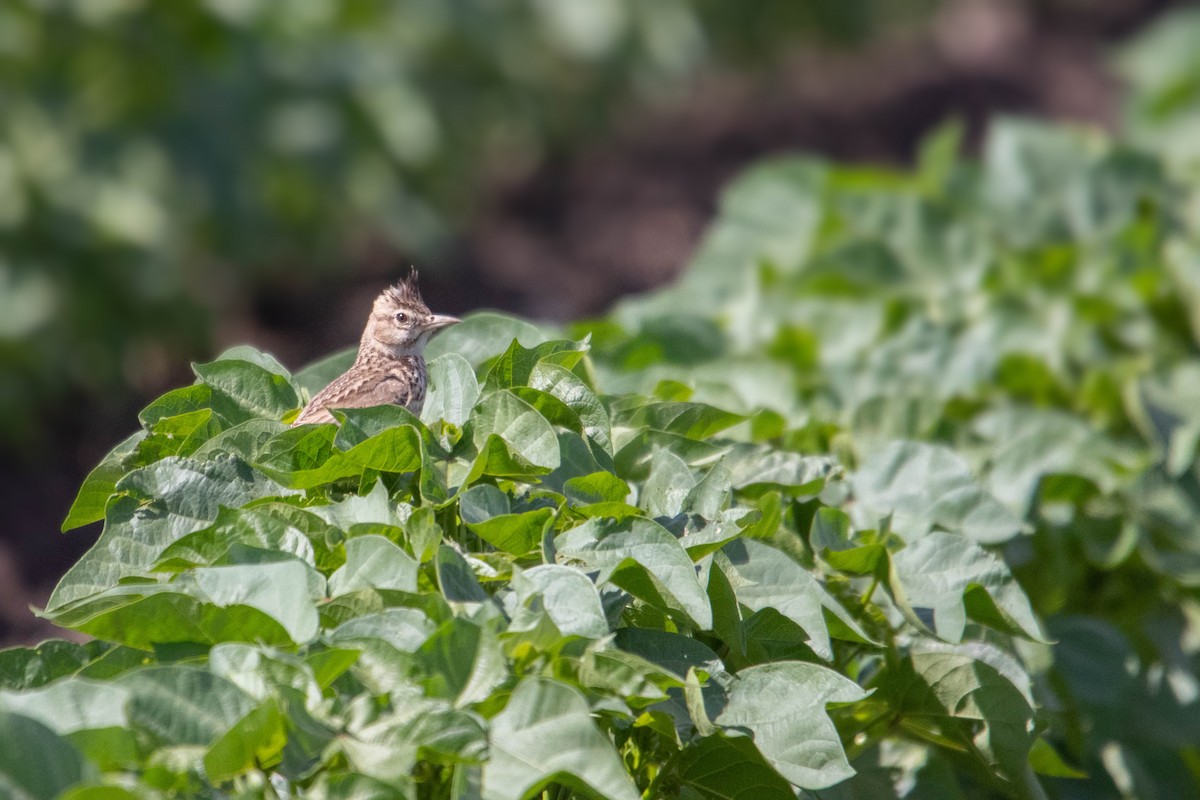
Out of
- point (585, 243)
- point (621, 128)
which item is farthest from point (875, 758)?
point (621, 128)

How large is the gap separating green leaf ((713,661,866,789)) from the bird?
985 millimetres

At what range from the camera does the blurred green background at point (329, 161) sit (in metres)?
5.06

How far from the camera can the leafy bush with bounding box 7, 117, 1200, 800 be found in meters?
1.46

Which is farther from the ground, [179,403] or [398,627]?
[179,403]

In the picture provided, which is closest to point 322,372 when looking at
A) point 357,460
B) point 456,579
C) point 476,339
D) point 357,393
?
point 357,393

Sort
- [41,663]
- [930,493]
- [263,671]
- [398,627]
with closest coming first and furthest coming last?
[263,671]
[398,627]
[41,663]
[930,493]

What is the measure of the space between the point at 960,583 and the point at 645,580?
2.11 feet

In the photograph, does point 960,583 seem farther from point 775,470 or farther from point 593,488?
point 593,488

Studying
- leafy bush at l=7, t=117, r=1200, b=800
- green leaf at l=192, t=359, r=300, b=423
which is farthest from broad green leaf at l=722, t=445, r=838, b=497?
green leaf at l=192, t=359, r=300, b=423

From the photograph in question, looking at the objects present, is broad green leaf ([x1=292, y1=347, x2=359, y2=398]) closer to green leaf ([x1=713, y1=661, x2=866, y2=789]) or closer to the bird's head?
the bird's head

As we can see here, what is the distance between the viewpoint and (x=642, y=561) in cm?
171

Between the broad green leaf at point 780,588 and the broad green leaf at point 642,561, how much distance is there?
0.54 feet

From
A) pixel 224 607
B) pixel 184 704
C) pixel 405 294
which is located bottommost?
pixel 184 704

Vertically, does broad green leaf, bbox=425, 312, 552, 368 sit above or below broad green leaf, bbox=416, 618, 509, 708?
above
